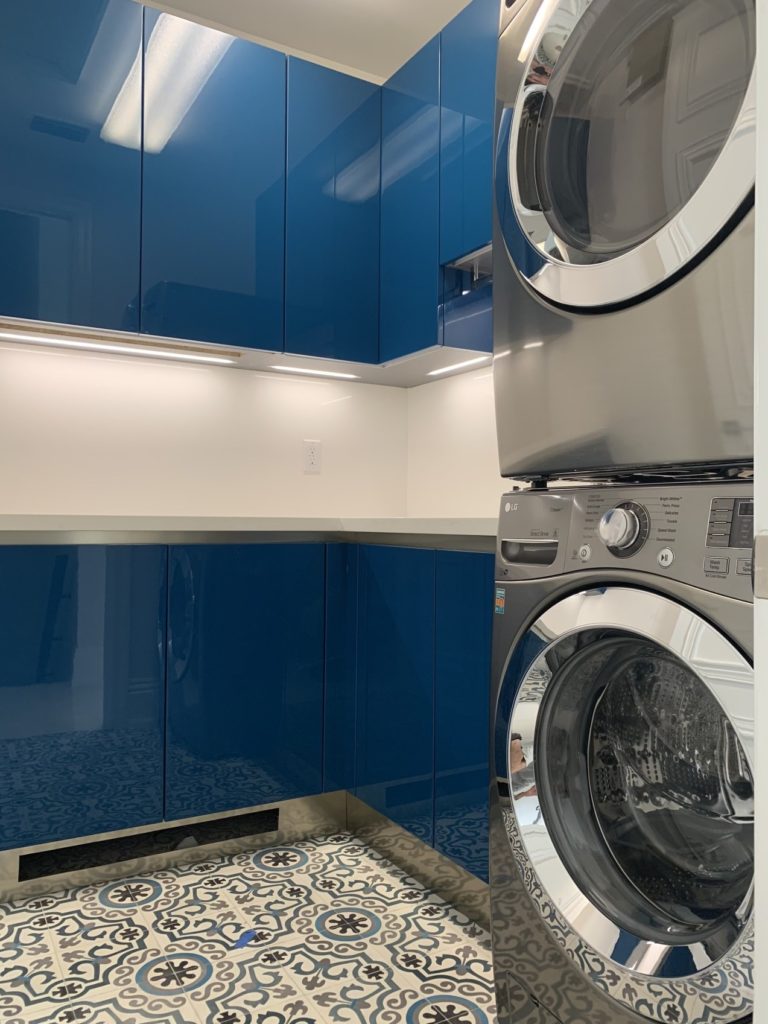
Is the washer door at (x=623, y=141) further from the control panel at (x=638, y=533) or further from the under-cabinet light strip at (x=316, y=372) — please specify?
the under-cabinet light strip at (x=316, y=372)

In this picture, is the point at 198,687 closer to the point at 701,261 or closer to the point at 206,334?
the point at 206,334

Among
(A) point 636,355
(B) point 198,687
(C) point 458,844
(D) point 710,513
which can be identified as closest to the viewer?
(D) point 710,513

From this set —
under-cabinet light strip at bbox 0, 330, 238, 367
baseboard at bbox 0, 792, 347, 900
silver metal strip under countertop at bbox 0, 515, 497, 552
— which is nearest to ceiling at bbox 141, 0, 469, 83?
under-cabinet light strip at bbox 0, 330, 238, 367

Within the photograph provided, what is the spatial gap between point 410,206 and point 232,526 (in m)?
1.18

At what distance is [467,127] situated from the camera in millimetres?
2291

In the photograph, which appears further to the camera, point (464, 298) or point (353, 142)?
point (353, 142)

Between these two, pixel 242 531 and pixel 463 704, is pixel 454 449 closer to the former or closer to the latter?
pixel 242 531

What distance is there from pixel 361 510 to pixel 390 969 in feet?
5.48

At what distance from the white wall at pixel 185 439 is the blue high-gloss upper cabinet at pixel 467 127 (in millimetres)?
800

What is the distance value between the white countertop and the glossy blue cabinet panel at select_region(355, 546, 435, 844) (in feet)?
0.22

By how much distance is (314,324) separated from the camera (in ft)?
8.55

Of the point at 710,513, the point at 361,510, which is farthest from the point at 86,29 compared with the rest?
the point at 710,513

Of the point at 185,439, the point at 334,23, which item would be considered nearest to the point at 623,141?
the point at 185,439

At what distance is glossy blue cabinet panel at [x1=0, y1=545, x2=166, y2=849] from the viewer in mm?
1909
